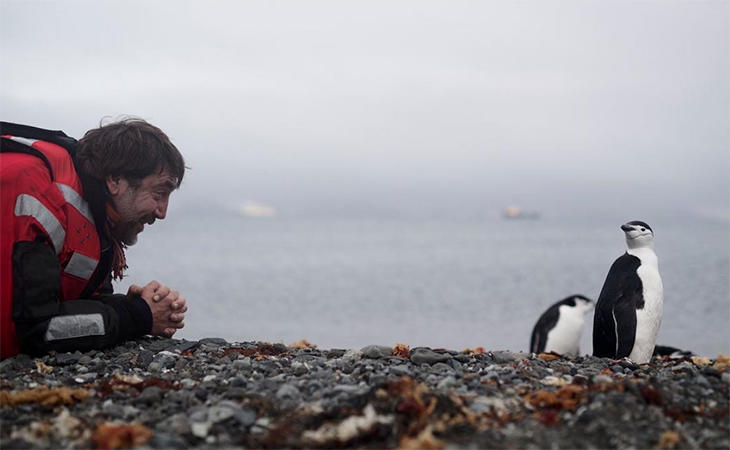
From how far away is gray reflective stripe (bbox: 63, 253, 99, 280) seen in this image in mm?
4152

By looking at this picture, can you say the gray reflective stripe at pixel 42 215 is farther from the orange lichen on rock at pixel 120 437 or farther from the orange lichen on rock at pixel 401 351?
the orange lichen on rock at pixel 401 351

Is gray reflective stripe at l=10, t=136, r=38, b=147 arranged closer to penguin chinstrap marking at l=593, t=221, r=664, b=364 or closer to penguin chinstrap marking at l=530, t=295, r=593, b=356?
penguin chinstrap marking at l=593, t=221, r=664, b=364

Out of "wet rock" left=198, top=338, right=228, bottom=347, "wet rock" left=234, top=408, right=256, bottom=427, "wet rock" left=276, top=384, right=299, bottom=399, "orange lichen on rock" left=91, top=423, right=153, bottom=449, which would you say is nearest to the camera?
"orange lichen on rock" left=91, top=423, right=153, bottom=449

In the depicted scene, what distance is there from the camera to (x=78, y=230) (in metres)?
4.09

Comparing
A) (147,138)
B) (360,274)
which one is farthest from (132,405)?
(360,274)

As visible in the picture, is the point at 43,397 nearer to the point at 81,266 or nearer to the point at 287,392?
the point at 287,392

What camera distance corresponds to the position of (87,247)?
4188 millimetres

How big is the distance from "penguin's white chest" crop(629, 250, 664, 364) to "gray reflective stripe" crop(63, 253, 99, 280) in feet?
12.1

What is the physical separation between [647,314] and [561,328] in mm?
5390

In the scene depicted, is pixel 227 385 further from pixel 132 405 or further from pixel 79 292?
pixel 79 292

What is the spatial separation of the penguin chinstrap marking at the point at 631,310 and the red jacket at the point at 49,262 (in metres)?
3.30

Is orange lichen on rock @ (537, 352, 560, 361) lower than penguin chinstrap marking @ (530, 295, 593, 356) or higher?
higher

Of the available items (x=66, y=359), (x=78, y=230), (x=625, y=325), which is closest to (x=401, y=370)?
(x=66, y=359)

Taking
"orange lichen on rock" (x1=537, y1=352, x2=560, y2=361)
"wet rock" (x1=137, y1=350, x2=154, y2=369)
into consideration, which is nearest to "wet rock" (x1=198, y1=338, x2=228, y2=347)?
"wet rock" (x1=137, y1=350, x2=154, y2=369)
